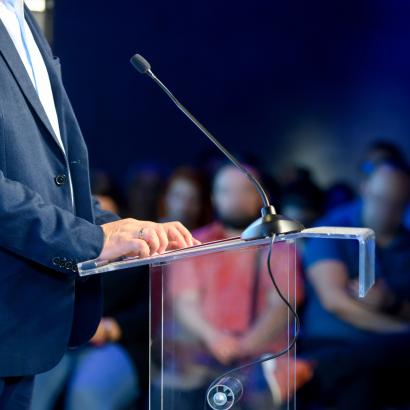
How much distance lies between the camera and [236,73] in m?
4.00

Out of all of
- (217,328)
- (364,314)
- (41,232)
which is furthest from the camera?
(364,314)

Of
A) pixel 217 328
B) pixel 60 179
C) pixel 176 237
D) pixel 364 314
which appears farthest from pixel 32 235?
pixel 364 314

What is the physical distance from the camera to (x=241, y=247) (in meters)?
1.61

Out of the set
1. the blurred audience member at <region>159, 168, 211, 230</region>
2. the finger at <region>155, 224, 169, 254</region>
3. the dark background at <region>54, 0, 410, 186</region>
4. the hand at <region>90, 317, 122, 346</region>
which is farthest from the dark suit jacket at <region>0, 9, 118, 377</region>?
the dark background at <region>54, 0, 410, 186</region>

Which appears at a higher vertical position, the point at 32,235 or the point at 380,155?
the point at 380,155

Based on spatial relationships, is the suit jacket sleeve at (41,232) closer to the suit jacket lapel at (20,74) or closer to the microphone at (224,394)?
the suit jacket lapel at (20,74)

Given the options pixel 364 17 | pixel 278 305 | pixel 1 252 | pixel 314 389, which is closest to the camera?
pixel 1 252

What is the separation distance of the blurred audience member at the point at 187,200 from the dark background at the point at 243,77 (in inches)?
6.3

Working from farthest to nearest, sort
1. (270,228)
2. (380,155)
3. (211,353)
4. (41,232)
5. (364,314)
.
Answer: (380,155), (364,314), (211,353), (270,228), (41,232)

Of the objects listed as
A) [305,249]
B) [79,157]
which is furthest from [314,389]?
[79,157]

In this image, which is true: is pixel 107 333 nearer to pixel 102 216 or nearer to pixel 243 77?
pixel 243 77

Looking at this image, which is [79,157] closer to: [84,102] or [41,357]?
[41,357]

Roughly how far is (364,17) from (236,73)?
0.61m

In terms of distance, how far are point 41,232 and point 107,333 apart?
7.22 ft
